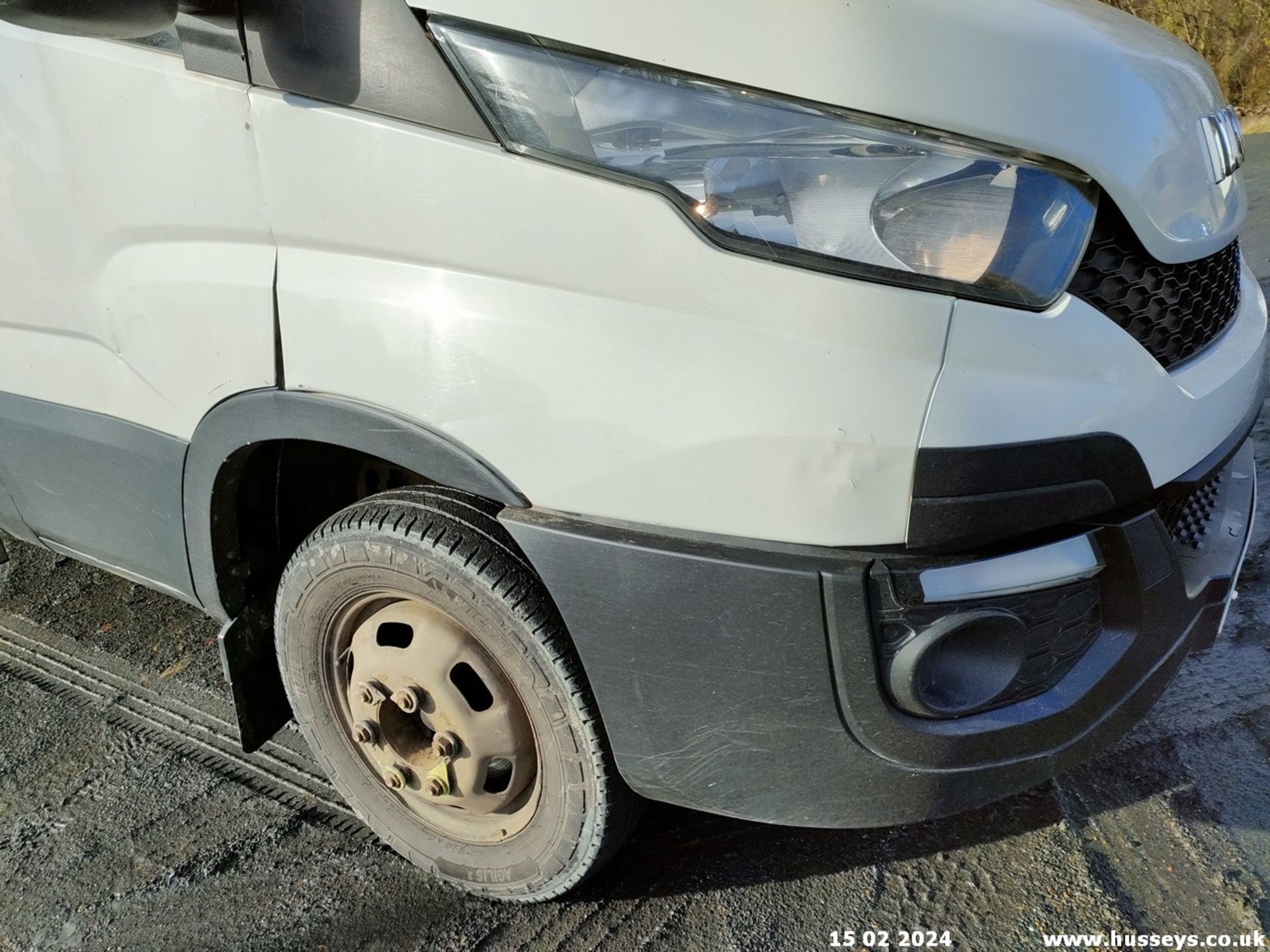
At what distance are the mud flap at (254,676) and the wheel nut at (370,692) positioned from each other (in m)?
0.28

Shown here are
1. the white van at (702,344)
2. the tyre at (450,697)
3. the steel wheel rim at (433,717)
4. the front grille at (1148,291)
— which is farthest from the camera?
the steel wheel rim at (433,717)

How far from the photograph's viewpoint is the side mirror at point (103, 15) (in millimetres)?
1503

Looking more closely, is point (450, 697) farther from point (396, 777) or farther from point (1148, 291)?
point (1148, 291)

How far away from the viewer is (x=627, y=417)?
→ 1456 millimetres

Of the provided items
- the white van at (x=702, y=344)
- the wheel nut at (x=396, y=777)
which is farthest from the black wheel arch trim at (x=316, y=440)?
the wheel nut at (x=396, y=777)

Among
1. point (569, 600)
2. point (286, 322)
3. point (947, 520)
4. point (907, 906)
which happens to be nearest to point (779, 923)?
point (907, 906)

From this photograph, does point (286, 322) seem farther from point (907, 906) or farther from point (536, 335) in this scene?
point (907, 906)

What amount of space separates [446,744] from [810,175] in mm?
Result: 1162

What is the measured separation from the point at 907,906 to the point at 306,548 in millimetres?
1307

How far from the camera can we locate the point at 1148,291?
1584 millimetres

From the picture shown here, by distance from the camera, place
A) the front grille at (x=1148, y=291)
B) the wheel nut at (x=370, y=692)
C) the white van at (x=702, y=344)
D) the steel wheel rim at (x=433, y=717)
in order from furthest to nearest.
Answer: the wheel nut at (x=370, y=692) < the steel wheel rim at (x=433, y=717) < the front grille at (x=1148, y=291) < the white van at (x=702, y=344)

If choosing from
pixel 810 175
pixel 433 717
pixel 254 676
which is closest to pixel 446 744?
pixel 433 717

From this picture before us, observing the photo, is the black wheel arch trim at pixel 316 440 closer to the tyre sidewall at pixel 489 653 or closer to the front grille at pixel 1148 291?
the tyre sidewall at pixel 489 653

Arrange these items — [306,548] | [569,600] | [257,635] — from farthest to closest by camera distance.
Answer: [257,635], [306,548], [569,600]
